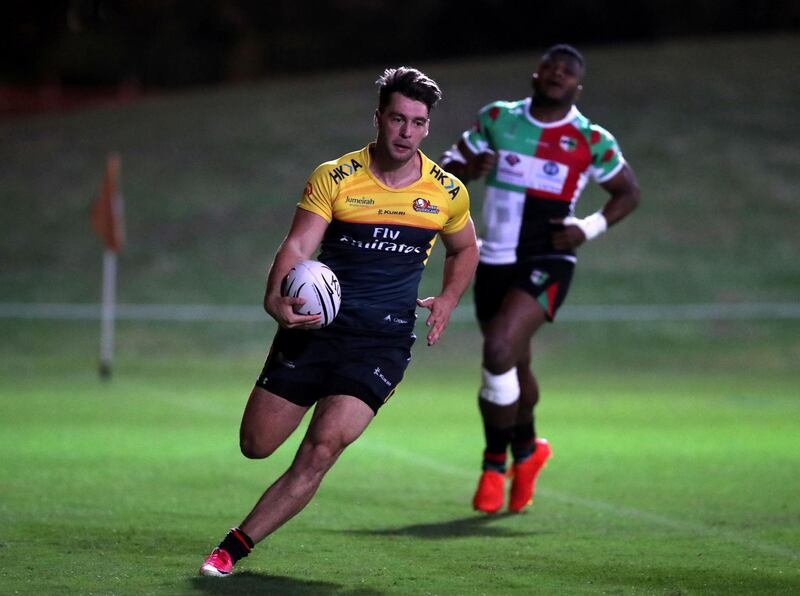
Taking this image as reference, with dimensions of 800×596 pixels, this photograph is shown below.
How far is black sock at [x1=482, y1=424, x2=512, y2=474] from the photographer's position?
8695mm

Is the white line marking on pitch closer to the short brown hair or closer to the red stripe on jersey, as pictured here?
the red stripe on jersey

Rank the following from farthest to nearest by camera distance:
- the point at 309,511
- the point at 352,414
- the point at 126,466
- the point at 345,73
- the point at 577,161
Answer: the point at 345,73 → the point at 126,466 → the point at 577,161 → the point at 309,511 → the point at 352,414

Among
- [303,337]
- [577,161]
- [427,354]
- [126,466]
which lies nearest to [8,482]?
[126,466]

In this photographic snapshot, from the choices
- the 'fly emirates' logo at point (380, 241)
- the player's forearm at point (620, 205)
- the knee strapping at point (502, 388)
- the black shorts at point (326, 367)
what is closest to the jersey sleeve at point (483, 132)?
the player's forearm at point (620, 205)

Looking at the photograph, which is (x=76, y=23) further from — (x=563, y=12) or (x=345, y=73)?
(x=563, y=12)

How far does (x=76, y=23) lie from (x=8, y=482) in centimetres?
2799

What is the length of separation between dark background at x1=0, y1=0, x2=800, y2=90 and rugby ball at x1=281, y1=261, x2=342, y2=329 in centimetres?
3000

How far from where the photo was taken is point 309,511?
27.8 ft

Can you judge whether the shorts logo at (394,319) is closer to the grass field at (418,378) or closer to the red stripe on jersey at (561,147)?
the grass field at (418,378)

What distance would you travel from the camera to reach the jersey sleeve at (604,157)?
29.8 ft

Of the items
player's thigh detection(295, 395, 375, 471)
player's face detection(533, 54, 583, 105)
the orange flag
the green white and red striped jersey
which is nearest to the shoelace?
player's thigh detection(295, 395, 375, 471)

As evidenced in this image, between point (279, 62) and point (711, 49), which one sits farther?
point (279, 62)

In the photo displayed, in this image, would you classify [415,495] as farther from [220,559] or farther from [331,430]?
[220,559]

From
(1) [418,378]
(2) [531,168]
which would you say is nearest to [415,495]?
(2) [531,168]
